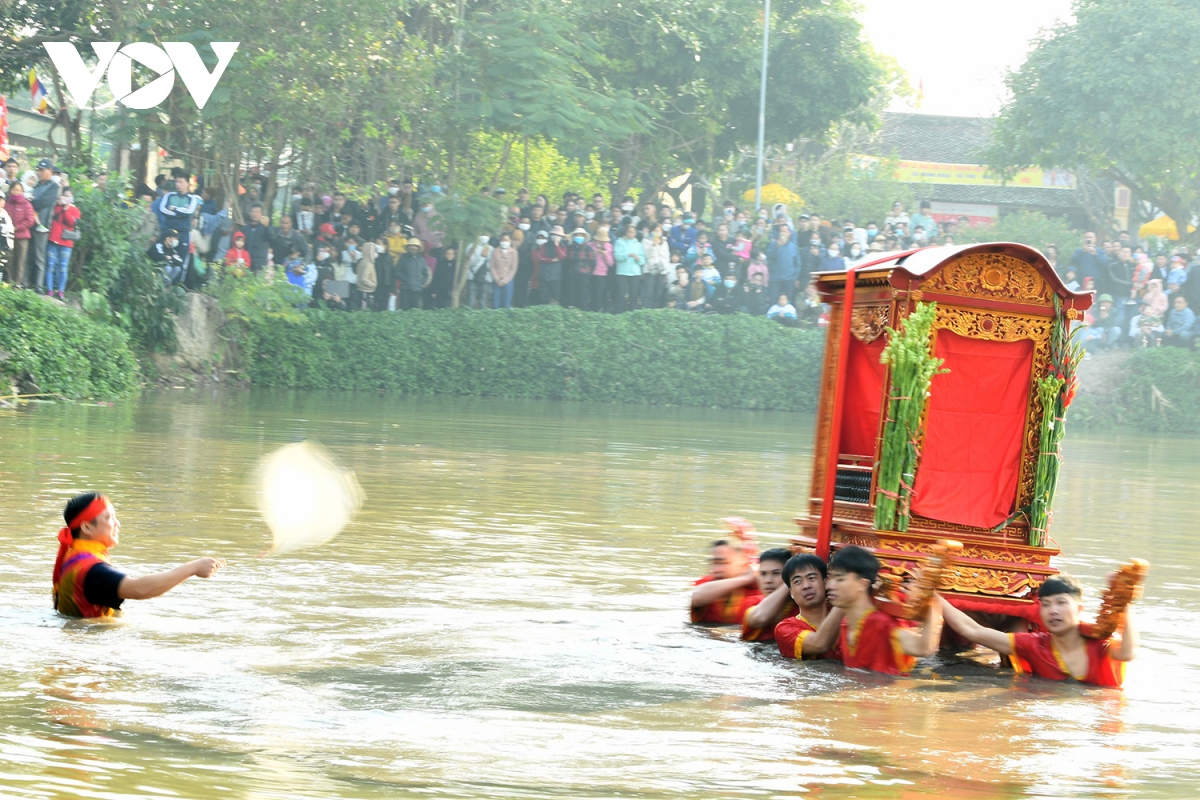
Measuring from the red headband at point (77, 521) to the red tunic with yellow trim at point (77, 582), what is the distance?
27mm

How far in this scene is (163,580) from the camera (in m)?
8.16

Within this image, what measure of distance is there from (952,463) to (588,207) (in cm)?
2453

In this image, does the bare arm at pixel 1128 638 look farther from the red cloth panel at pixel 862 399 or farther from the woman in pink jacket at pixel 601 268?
the woman in pink jacket at pixel 601 268

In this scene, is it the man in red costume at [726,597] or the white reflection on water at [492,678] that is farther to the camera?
the man in red costume at [726,597]

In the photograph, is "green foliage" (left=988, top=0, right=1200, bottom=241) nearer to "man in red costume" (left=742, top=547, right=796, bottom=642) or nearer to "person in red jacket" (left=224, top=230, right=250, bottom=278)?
"person in red jacket" (left=224, top=230, right=250, bottom=278)

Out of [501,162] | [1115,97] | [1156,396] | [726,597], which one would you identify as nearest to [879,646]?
[726,597]

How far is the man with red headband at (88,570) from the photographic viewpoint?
8.45m

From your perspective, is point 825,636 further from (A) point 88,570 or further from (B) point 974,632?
(A) point 88,570

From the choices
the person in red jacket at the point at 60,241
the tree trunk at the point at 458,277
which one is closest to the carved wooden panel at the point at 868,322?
the person in red jacket at the point at 60,241

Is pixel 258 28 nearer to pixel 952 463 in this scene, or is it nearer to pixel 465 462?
pixel 465 462

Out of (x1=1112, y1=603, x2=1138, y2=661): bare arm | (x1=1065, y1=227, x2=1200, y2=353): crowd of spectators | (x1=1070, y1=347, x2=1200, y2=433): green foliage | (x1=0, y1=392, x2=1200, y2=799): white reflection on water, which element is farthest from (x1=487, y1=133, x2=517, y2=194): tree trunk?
(x1=1112, y1=603, x2=1138, y2=661): bare arm

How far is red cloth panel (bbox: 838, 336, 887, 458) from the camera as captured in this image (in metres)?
9.23

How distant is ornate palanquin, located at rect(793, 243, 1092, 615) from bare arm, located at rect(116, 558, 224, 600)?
3.41m

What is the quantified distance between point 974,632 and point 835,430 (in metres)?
1.46
